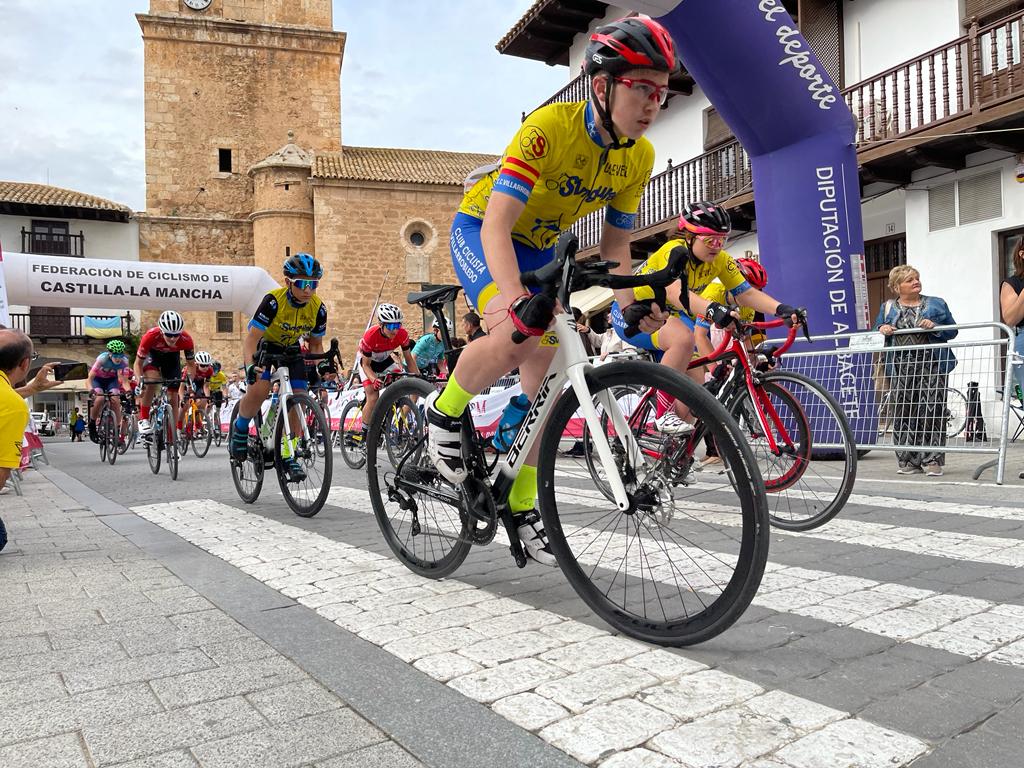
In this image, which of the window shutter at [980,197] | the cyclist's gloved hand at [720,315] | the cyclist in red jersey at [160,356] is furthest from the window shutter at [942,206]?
the cyclist in red jersey at [160,356]

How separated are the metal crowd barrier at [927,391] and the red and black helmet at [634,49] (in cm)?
484

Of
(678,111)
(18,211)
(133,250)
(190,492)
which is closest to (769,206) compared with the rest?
(190,492)

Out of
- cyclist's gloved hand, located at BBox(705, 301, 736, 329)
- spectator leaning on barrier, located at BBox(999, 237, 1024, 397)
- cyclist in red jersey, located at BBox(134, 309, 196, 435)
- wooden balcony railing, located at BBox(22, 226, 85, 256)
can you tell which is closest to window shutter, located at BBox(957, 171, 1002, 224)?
spectator leaning on barrier, located at BBox(999, 237, 1024, 397)

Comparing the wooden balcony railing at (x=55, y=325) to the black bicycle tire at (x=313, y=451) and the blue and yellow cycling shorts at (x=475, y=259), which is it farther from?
the blue and yellow cycling shorts at (x=475, y=259)

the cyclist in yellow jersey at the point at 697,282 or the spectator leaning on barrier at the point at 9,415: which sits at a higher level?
the cyclist in yellow jersey at the point at 697,282

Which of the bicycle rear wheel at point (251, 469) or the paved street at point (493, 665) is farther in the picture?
the bicycle rear wheel at point (251, 469)

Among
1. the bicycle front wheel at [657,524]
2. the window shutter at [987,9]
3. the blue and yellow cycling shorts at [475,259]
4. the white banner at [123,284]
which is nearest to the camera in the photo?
the bicycle front wheel at [657,524]

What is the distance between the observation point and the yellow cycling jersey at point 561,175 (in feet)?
9.79

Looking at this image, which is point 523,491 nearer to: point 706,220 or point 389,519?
point 389,519

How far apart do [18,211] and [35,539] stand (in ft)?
169

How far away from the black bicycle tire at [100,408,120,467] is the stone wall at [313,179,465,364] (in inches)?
1129

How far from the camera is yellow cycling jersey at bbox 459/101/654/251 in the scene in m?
2.98

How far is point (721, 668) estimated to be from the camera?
236 centimetres

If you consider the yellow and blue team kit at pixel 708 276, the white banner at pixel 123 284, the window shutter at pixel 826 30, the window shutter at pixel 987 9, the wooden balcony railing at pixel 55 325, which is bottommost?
the yellow and blue team kit at pixel 708 276
